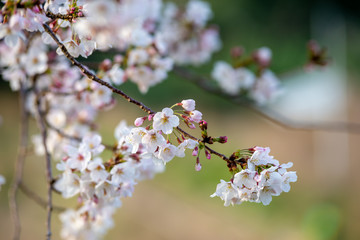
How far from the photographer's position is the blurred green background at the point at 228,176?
294cm

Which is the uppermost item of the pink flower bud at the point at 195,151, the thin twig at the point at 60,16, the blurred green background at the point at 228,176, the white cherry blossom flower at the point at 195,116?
the blurred green background at the point at 228,176

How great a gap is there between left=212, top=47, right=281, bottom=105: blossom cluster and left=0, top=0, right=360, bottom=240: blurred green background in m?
0.07

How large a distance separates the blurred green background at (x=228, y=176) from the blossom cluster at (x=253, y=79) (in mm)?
66

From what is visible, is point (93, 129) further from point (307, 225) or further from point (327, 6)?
point (327, 6)

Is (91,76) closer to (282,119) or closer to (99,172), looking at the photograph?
(99,172)

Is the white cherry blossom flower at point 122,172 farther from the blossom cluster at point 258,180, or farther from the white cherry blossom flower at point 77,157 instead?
the blossom cluster at point 258,180

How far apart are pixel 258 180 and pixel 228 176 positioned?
2.70m

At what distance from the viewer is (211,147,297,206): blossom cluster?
1.81 ft

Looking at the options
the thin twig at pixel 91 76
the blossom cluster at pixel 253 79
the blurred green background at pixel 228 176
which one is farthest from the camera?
the blurred green background at pixel 228 176

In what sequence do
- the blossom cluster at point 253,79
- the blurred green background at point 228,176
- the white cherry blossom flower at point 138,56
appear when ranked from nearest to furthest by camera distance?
the white cherry blossom flower at point 138,56 < the blossom cluster at point 253,79 < the blurred green background at point 228,176

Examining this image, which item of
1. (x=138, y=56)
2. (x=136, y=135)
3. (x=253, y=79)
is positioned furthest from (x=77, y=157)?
(x=253, y=79)

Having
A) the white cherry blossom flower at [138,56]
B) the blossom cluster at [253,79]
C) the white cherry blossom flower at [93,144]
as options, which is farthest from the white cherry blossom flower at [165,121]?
the blossom cluster at [253,79]

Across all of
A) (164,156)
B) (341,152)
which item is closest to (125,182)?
(164,156)

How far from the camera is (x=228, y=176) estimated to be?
10.5 ft
